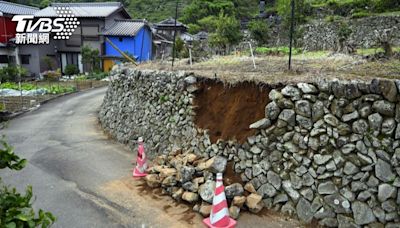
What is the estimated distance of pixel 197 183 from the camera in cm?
629

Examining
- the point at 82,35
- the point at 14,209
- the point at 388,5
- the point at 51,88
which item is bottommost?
the point at 51,88

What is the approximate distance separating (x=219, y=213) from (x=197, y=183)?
105 centimetres

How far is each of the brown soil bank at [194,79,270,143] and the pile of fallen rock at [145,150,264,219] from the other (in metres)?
0.70

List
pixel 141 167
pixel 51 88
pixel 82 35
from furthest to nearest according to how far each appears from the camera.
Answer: pixel 82 35, pixel 51 88, pixel 141 167

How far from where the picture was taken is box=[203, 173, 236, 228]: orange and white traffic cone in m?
5.34

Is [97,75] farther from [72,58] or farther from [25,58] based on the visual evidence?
[25,58]

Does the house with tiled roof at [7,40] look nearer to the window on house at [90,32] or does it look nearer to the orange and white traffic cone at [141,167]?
the window on house at [90,32]

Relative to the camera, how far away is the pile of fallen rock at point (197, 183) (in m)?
5.84

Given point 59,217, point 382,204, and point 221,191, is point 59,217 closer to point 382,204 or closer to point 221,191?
point 221,191

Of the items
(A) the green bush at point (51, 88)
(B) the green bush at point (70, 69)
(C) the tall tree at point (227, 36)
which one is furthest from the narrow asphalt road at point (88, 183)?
(B) the green bush at point (70, 69)

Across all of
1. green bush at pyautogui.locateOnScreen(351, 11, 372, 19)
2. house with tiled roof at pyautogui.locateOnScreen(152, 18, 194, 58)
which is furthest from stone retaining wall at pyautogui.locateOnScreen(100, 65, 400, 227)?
house with tiled roof at pyautogui.locateOnScreen(152, 18, 194, 58)

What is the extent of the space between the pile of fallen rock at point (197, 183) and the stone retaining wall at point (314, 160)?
0.06 feet

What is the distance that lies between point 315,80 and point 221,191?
8.58 ft

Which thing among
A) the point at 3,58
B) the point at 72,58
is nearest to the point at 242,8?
the point at 72,58
